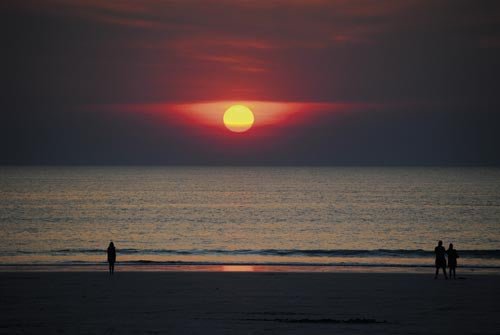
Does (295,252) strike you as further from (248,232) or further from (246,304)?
(246,304)

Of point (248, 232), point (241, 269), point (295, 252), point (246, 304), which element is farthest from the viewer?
point (248, 232)

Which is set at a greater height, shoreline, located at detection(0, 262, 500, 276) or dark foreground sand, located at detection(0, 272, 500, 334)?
shoreline, located at detection(0, 262, 500, 276)

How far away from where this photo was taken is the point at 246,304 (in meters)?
23.7

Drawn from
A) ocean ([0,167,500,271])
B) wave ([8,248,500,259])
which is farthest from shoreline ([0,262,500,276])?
wave ([8,248,500,259])

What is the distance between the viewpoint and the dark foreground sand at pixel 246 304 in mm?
19609

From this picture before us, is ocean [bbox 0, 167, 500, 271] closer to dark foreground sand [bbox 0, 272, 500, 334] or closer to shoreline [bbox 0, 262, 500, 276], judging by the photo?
shoreline [bbox 0, 262, 500, 276]

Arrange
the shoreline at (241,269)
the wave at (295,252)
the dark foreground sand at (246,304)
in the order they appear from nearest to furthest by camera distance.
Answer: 1. the dark foreground sand at (246,304)
2. the shoreline at (241,269)
3. the wave at (295,252)

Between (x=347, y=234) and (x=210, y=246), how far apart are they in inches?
724

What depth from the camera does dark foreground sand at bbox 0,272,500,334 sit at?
64.3ft

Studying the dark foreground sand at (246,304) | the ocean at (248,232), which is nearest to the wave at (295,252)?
the ocean at (248,232)

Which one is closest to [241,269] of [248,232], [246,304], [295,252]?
[246,304]

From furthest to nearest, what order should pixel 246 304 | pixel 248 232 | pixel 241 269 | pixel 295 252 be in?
pixel 248 232 < pixel 295 252 < pixel 241 269 < pixel 246 304

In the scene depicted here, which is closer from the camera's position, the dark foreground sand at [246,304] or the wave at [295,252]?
the dark foreground sand at [246,304]

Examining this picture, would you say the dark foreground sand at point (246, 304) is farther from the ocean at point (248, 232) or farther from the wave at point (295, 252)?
the wave at point (295, 252)
